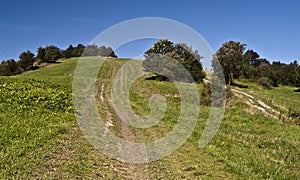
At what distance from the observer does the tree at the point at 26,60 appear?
100725mm

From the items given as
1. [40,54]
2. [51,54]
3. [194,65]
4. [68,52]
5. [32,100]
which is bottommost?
[32,100]

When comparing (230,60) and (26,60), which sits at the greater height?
(26,60)

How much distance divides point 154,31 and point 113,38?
2462mm

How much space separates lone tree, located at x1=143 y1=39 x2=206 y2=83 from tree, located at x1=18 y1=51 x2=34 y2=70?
46.2m

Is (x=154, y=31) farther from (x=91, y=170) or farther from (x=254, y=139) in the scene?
(x=254, y=139)

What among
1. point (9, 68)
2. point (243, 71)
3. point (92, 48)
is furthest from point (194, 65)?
point (9, 68)

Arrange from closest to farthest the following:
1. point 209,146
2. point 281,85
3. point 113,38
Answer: point 113,38 < point 209,146 < point 281,85

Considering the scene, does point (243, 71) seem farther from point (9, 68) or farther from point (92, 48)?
point (9, 68)

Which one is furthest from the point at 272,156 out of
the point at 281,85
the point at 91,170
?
the point at 281,85

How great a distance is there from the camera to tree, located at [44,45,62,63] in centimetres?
11737

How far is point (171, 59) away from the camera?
57500mm

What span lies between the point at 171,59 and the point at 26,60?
198 ft

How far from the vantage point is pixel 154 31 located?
51.9ft

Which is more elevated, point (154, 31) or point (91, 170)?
point (154, 31)
